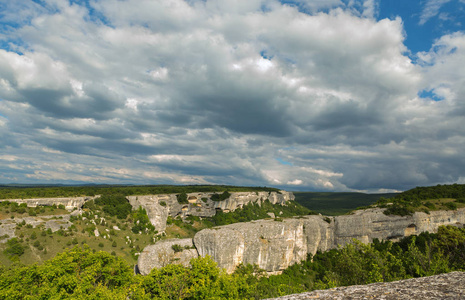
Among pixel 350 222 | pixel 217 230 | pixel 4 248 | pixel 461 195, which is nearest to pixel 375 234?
pixel 350 222

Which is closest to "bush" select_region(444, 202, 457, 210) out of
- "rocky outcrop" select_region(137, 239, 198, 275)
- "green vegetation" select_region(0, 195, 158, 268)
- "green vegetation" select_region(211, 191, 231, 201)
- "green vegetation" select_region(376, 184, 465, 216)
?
"green vegetation" select_region(376, 184, 465, 216)

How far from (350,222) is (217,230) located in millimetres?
39913

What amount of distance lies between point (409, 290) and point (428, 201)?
77.1m

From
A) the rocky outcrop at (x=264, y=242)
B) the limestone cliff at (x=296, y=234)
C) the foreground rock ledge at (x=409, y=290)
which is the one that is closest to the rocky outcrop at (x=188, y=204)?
the rocky outcrop at (x=264, y=242)

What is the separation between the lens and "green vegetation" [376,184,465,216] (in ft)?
203

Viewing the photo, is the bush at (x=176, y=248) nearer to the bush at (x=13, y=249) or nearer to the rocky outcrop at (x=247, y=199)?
the bush at (x=13, y=249)

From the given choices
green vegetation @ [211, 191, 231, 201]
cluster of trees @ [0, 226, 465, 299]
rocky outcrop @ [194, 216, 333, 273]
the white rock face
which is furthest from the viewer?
green vegetation @ [211, 191, 231, 201]

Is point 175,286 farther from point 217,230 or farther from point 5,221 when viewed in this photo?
point 5,221

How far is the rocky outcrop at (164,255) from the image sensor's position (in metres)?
46.4

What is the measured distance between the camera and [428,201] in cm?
6662

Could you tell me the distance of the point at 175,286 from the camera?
23438 mm

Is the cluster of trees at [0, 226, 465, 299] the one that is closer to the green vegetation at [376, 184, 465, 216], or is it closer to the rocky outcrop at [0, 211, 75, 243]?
the rocky outcrop at [0, 211, 75, 243]

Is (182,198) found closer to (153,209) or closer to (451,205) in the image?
(153,209)

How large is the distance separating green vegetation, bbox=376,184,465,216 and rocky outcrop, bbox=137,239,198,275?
56475 mm
